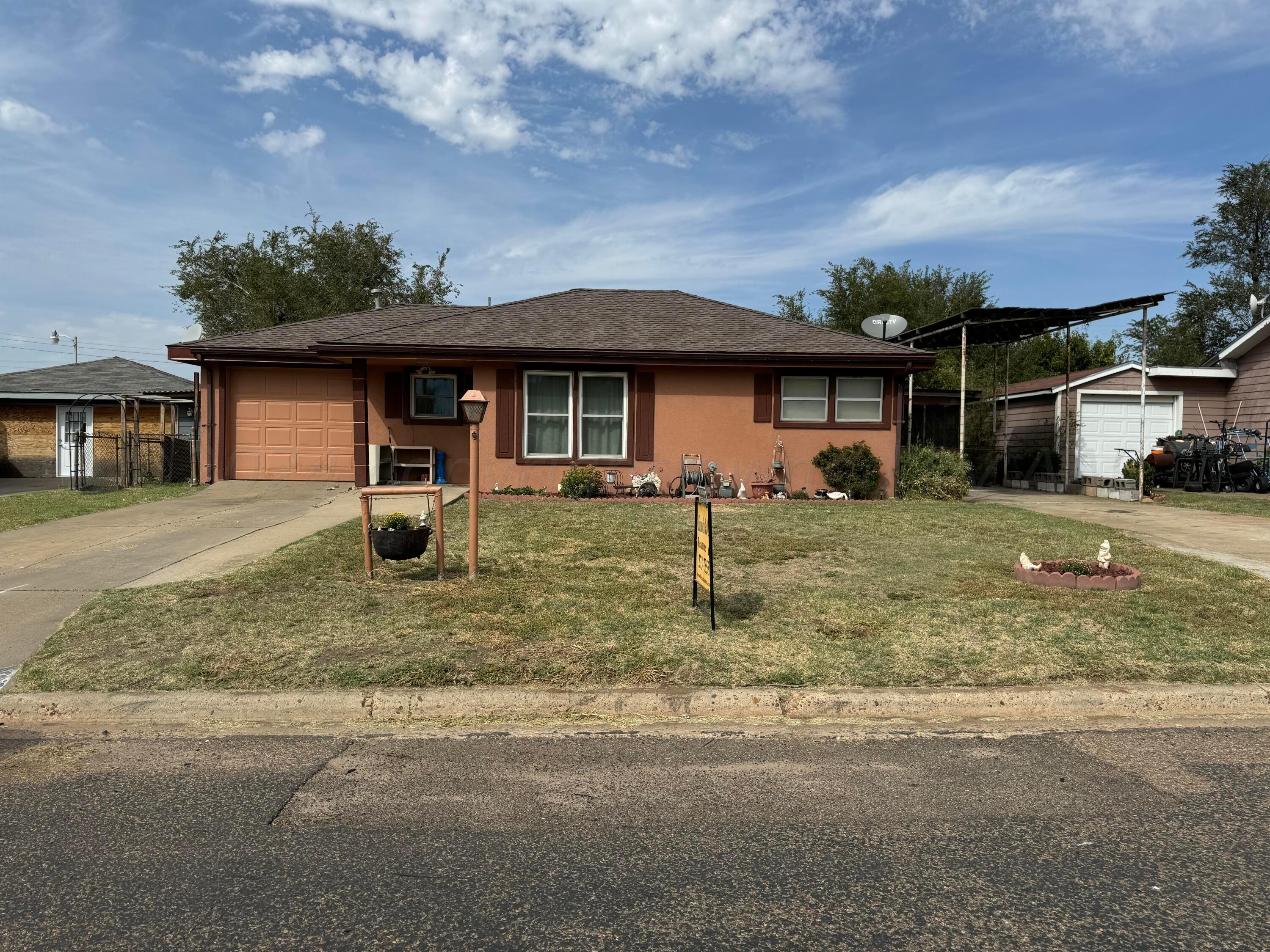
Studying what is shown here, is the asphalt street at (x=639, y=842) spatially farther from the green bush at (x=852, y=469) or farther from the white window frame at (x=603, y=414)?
the white window frame at (x=603, y=414)

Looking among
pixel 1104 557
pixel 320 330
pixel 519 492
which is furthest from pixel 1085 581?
pixel 320 330

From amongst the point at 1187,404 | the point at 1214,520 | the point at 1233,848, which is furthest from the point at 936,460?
the point at 1233,848

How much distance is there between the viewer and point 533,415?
618 inches

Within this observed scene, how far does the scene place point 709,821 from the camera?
143 inches

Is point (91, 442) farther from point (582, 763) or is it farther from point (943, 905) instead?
point (943, 905)

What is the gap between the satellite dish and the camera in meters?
18.7

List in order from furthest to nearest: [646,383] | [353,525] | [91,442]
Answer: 1. [91,442]
2. [646,383]
3. [353,525]

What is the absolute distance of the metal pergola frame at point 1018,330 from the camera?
16.2 metres

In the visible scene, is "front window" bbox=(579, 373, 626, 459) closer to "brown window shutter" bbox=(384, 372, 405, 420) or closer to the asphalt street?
"brown window shutter" bbox=(384, 372, 405, 420)

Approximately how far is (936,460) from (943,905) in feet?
44.9

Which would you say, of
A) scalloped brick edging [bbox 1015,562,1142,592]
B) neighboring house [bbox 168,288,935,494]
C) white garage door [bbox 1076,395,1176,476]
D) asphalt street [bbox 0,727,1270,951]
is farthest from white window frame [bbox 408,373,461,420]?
white garage door [bbox 1076,395,1176,476]

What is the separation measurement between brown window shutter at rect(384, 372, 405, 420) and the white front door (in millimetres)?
11878

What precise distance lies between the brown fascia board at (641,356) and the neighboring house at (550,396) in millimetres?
32

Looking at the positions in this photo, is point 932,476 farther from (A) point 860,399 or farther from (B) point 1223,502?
(B) point 1223,502
